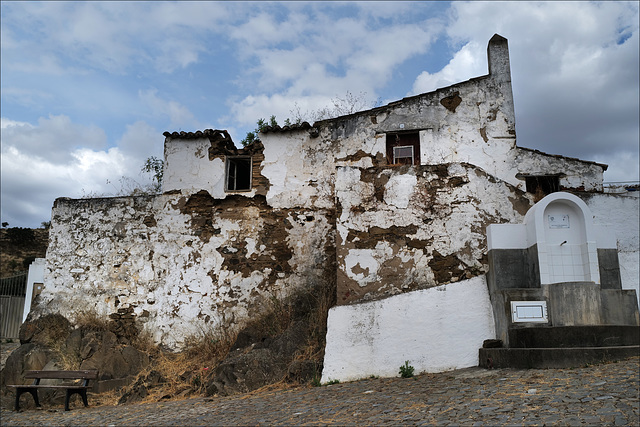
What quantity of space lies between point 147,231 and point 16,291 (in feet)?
34.1

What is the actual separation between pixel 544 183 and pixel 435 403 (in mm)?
8037

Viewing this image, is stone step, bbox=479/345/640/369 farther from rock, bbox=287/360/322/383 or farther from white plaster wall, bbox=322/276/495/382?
rock, bbox=287/360/322/383

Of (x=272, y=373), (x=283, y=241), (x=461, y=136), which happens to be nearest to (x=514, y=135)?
(x=461, y=136)

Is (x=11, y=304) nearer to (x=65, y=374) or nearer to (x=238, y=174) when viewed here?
(x=65, y=374)

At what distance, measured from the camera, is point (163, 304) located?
12625 mm

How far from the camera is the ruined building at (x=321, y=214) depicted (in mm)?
10234

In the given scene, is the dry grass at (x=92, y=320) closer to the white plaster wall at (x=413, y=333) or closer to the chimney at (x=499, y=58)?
the white plaster wall at (x=413, y=333)

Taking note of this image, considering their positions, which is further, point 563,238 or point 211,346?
point 211,346

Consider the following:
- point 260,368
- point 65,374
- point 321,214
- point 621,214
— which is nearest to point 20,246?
point 65,374

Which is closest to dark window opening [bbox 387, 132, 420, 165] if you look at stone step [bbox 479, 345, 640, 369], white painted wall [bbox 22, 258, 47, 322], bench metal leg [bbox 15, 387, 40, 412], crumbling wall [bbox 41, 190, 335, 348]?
crumbling wall [bbox 41, 190, 335, 348]

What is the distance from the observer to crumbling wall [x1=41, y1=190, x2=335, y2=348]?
12375 mm

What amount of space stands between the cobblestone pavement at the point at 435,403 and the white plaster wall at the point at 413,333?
0.30 m

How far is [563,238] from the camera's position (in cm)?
863

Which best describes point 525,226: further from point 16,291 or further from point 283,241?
point 16,291
